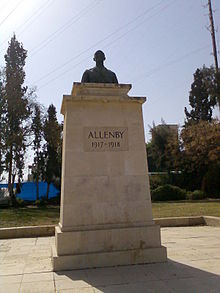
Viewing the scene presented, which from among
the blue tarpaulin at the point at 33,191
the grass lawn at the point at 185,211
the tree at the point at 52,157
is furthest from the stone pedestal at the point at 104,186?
the blue tarpaulin at the point at 33,191

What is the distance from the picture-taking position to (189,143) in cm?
2739

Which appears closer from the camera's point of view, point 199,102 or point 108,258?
point 108,258

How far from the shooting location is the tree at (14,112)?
2243 centimetres

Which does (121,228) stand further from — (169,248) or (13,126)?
(13,126)

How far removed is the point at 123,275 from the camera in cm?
464

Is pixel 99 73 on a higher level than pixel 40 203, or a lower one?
higher

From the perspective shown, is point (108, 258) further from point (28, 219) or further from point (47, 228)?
point (28, 219)

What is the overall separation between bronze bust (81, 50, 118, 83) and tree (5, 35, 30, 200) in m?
16.4

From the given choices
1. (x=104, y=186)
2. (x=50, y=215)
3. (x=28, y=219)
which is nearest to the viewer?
(x=104, y=186)

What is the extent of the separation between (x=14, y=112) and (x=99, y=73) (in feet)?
59.9

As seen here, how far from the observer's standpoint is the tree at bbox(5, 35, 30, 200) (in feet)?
73.6

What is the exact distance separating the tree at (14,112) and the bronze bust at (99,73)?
53.8ft

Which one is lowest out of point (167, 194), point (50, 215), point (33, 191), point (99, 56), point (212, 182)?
point (50, 215)

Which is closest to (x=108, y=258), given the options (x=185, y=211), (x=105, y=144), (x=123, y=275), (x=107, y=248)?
(x=107, y=248)
